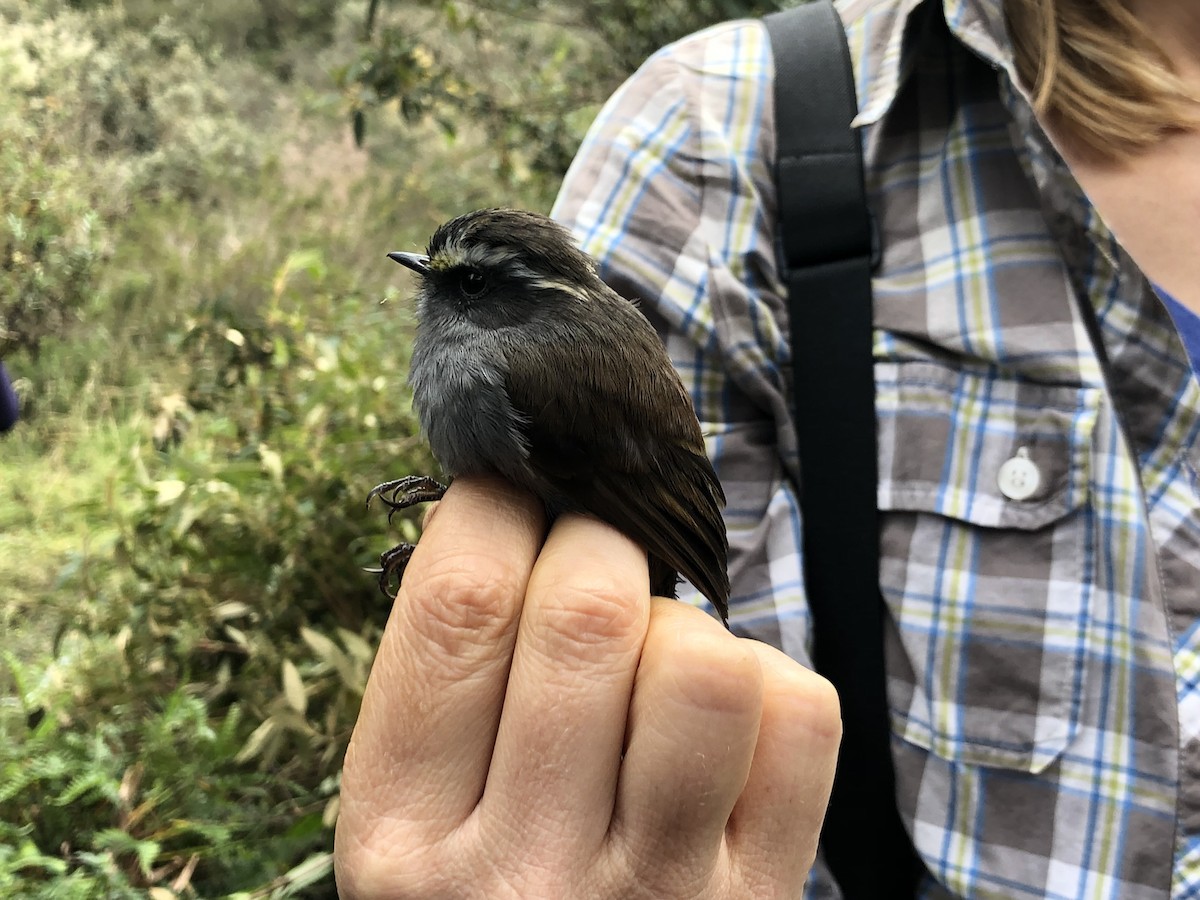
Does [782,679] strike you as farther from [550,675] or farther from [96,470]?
[96,470]

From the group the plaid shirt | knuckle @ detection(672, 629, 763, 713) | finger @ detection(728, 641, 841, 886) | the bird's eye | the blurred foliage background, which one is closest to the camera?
knuckle @ detection(672, 629, 763, 713)

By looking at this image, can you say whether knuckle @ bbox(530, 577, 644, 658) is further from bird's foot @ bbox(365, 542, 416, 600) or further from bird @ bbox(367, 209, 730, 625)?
bird's foot @ bbox(365, 542, 416, 600)

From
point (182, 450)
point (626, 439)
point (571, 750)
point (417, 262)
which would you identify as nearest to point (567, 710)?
point (571, 750)

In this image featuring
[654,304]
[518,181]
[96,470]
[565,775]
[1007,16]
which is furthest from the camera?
[518,181]

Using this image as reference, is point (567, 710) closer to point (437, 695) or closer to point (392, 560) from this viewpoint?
point (437, 695)

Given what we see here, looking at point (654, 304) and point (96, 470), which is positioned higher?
point (654, 304)

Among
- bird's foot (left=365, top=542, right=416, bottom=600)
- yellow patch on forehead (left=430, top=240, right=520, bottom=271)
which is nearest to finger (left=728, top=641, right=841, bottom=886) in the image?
bird's foot (left=365, top=542, right=416, bottom=600)

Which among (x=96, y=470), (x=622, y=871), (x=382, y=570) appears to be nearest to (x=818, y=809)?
(x=622, y=871)
